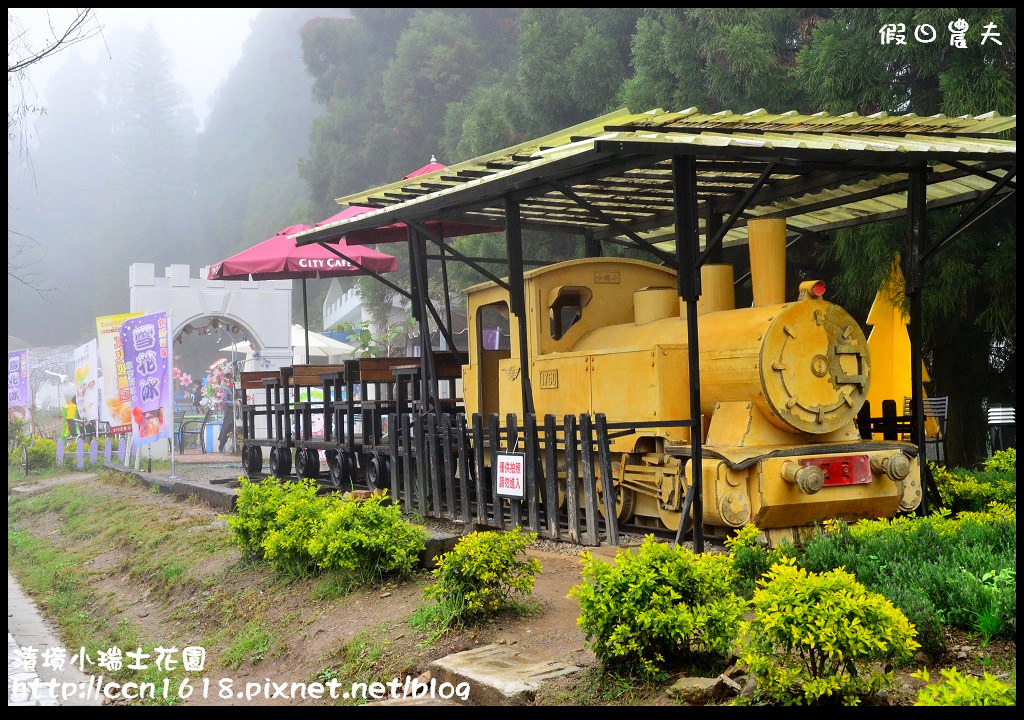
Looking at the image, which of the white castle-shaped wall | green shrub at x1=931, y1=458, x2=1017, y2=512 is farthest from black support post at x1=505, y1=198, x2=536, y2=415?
the white castle-shaped wall

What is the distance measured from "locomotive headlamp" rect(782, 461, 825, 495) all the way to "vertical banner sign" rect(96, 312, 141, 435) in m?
12.1

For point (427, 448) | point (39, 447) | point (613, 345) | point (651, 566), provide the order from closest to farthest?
point (651, 566), point (613, 345), point (427, 448), point (39, 447)

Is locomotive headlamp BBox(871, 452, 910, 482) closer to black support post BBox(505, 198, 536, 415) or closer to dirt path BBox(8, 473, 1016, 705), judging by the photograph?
dirt path BBox(8, 473, 1016, 705)

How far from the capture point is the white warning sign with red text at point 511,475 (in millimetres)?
8703

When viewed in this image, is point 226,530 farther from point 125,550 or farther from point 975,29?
point 975,29

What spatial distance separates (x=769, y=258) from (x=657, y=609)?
4368 mm

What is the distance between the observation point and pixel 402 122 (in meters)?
41.2

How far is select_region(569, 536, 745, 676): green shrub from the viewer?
467 cm

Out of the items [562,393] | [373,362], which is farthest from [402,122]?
[562,393]

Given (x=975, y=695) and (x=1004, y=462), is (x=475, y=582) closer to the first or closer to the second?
(x=975, y=695)

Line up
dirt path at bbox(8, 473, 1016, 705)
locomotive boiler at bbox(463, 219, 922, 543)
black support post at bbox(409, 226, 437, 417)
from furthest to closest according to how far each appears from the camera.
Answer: black support post at bbox(409, 226, 437, 417) → locomotive boiler at bbox(463, 219, 922, 543) → dirt path at bbox(8, 473, 1016, 705)

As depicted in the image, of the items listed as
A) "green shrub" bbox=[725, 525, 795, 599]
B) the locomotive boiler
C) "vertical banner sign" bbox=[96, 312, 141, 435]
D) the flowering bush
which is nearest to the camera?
"green shrub" bbox=[725, 525, 795, 599]

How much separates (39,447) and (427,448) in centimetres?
1605

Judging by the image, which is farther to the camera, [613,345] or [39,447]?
[39,447]
